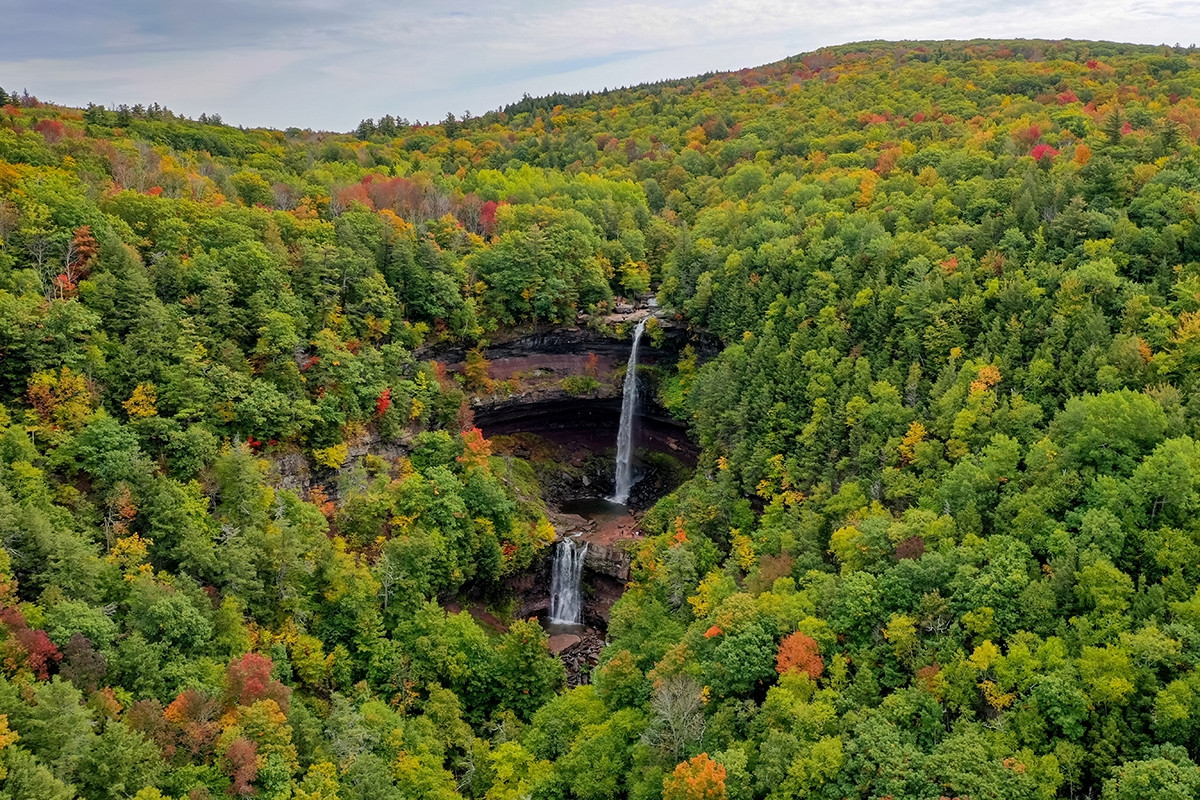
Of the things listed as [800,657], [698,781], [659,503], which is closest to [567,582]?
[659,503]

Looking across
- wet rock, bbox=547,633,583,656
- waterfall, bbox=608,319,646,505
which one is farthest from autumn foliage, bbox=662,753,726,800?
waterfall, bbox=608,319,646,505

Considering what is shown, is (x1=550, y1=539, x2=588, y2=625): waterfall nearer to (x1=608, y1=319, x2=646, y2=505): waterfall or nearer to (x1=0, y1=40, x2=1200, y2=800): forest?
(x1=0, y1=40, x2=1200, y2=800): forest

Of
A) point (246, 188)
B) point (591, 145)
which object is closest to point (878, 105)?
point (591, 145)

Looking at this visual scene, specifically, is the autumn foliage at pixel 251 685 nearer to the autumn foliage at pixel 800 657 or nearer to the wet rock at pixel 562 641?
the wet rock at pixel 562 641

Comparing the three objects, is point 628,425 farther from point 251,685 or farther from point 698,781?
point 698,781

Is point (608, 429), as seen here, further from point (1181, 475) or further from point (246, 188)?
point (1181, 475)

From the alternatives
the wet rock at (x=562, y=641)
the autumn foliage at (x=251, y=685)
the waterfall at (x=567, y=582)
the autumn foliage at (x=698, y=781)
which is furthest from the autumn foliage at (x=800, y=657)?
the waterfall at (x=567, y=582)
